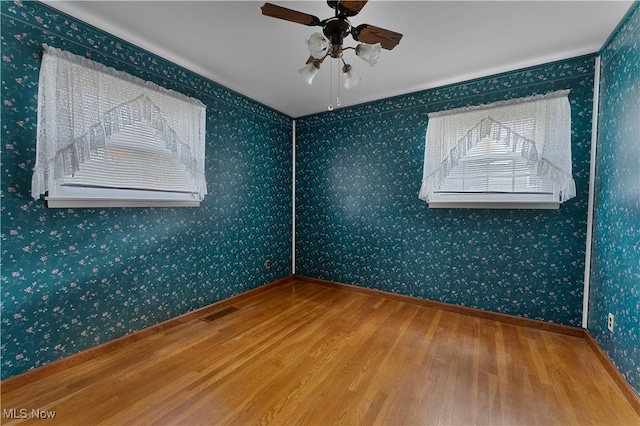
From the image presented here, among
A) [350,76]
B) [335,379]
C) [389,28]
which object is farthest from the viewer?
[389,28]

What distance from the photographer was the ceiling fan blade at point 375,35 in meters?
1.57

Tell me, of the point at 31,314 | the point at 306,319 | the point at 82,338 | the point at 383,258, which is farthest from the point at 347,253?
the point at 31,314

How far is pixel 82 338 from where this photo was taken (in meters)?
1.94

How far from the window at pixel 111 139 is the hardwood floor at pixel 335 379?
4.12 feet

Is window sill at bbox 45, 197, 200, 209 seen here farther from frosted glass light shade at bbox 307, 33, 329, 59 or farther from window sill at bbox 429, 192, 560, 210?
window sill at bbox 429, 192, 560, 210

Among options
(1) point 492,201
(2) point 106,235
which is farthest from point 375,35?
(2) point 106,235

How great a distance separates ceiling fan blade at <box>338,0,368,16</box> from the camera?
1.39 m

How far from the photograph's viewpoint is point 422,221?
10.1 ft

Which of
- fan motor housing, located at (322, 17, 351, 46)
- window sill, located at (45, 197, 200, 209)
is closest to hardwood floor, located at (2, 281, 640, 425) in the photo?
window sill, located at (45, 197, 200, 209)

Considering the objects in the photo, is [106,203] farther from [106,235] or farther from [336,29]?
[336,29]

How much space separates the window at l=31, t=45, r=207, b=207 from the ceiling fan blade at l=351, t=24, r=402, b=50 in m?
1.80

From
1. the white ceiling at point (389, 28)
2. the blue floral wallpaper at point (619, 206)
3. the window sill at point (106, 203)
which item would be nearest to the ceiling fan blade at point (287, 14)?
the white ceiling at point (389, 28)

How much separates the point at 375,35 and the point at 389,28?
1.69 feet

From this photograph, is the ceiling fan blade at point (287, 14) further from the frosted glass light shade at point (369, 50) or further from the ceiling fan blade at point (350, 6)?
the frosted glass light shade at point (369, 50)
